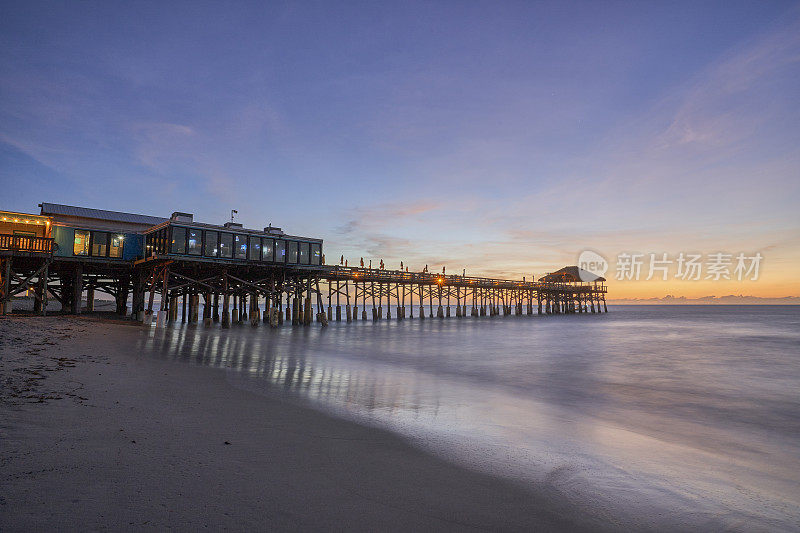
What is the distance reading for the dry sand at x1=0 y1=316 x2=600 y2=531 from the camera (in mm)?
3809

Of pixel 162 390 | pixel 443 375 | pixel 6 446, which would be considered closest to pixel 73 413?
pixel 6 446

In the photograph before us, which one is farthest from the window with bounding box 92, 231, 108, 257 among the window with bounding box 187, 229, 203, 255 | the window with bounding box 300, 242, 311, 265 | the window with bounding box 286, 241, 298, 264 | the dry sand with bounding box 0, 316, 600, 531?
the dry sand with bounding box 0, 316, 600, 531

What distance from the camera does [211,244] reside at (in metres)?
33.4

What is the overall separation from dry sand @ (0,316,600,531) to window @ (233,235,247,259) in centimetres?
2750

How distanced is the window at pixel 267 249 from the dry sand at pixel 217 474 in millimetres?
28474

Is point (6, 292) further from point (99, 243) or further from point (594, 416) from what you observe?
point (594, 416)

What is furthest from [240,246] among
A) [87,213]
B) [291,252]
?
[87,213]

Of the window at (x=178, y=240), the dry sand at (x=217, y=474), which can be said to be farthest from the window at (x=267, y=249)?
the dry sand at (x=217, y=474)

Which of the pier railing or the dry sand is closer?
the dry sand

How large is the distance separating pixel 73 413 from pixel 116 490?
3.19 metres

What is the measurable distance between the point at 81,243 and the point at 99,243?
1.26m

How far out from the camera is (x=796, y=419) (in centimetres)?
A: 1078

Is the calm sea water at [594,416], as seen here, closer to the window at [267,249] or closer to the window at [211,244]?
the window at [211,244]

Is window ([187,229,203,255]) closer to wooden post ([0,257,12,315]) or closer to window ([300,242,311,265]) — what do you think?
window ([300,242,311,265])
